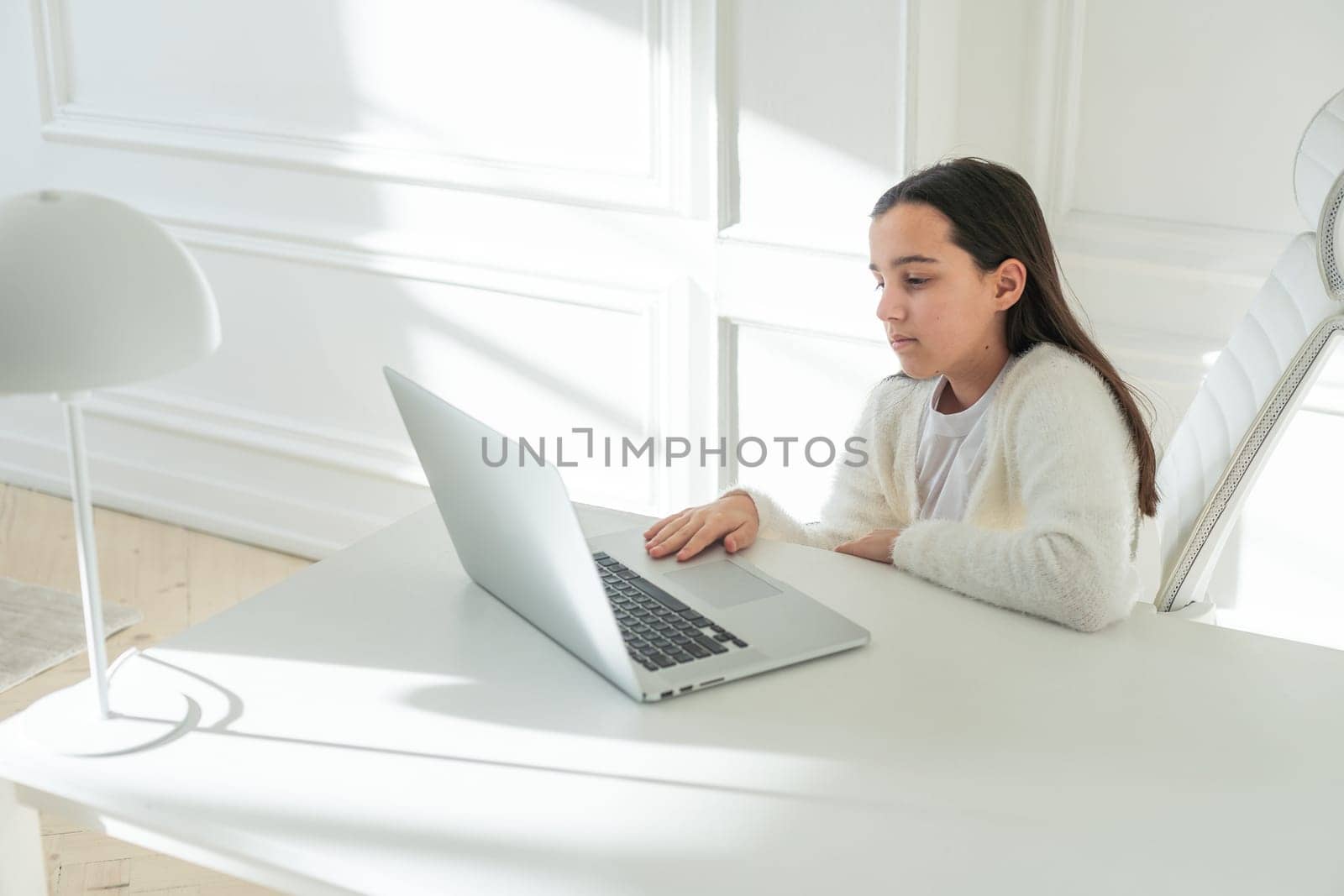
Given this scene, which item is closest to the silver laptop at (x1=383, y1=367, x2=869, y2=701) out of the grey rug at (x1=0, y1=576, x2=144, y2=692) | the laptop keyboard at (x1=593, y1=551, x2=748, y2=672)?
the laptop keyboard at (x1=593, y1=551, x2=748, y2=672)

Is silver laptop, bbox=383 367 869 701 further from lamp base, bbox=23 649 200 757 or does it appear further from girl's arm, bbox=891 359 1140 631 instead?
lamp base, bbox=23 649 200 757

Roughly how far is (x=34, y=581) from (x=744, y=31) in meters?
1.98

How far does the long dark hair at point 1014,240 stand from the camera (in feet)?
5.14

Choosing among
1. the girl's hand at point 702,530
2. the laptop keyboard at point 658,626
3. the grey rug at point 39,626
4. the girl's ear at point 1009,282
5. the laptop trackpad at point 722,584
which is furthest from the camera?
the grey rug at point 39,626

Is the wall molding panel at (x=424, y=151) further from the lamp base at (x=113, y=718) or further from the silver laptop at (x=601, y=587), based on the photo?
the lamp base at (x=113, y=718)

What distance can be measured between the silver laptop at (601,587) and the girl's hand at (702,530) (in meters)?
0.02

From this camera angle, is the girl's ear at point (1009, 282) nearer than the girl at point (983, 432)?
No

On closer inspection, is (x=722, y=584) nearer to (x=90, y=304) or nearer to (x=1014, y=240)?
(x=1014, y=240)

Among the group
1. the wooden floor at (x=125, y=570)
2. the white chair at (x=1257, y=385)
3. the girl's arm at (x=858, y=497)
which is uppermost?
the white chair at (x=1257, y=385)

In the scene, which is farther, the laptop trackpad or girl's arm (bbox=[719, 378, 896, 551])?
girl's arm (bbox=[719, 378, 896, 551])

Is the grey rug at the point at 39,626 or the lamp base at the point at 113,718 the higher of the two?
the lamp base at the point at 113,718

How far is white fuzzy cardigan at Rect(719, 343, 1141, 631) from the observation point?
132cm

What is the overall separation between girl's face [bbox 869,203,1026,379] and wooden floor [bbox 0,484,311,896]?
145cm

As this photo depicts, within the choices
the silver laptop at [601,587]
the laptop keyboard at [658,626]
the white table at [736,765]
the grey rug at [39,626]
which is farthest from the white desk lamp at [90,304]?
the grey rug at [39,626]
